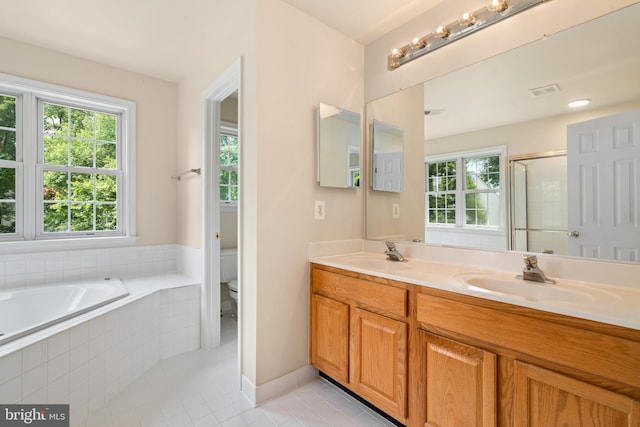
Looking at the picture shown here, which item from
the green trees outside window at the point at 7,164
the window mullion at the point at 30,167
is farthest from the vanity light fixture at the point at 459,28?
the green trees outside window at the point at 7,164

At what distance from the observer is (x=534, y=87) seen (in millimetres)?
1515

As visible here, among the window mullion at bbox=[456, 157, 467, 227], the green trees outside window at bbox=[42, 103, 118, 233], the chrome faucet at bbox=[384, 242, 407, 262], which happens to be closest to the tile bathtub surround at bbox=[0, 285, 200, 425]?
the green trees outside window at bbox=[42, 103, 118, 233]

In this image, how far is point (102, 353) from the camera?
1804mm

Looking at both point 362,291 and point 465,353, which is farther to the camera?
point 362,291

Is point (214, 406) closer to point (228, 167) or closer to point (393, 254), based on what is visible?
point (393, 254)

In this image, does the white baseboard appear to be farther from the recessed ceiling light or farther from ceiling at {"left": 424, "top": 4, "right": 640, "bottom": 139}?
the recessed ceiling light

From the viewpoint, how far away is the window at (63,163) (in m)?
2.46

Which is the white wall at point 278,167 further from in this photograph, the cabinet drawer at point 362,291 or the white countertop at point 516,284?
the white countertop at point 516,284

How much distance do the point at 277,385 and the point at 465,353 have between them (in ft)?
3.89

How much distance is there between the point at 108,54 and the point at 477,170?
3139 millimetres

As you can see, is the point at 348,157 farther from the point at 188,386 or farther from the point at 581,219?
the point at 188,386

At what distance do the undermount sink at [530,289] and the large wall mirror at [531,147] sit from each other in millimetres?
221

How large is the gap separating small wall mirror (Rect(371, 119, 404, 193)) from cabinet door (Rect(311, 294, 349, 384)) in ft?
3.08

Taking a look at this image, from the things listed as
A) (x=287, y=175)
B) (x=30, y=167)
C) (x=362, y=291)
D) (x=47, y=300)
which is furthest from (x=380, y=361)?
(x=30, y=167)
